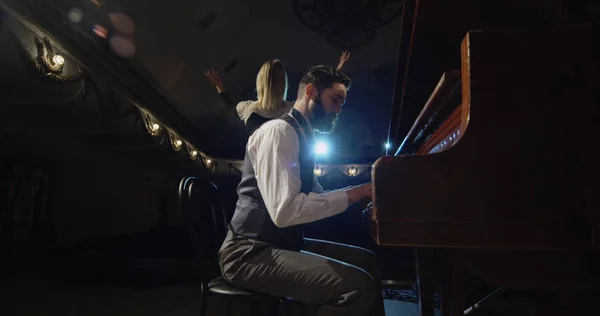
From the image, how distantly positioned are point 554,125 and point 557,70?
0.14 metres

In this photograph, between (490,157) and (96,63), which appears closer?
(490,157)

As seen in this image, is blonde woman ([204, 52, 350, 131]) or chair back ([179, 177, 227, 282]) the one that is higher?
blonde woman ([204, 52, 350, 131])

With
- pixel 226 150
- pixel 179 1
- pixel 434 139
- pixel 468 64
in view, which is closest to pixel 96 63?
pixel 179 1

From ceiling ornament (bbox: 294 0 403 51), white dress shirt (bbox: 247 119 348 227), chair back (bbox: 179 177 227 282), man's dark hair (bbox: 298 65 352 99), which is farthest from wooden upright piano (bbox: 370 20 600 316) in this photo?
ceiling ornament (bbox: 294 0 403 51)

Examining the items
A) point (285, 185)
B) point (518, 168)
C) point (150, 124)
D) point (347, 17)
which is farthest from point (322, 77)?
point (347, 17)

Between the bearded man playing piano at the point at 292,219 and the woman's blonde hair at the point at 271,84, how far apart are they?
11cm

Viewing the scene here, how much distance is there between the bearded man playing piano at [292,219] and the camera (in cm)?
102

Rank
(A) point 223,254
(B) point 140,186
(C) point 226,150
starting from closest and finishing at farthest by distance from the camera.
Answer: (A) point 223,254 < (B) point 140,186 < (C) point 226,150

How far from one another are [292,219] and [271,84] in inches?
22.3

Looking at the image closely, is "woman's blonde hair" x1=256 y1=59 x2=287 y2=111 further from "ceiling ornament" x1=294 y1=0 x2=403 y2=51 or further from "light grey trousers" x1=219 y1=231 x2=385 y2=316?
"ceiling ornament" x1=294 y1=0 x2=403 y2=51

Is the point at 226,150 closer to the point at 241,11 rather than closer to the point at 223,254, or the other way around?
the point at 241,11

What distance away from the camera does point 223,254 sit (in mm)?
1166

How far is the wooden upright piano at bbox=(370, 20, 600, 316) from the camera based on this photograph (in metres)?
0.80

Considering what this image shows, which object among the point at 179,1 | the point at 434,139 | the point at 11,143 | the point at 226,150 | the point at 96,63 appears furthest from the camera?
the point at 226,150
